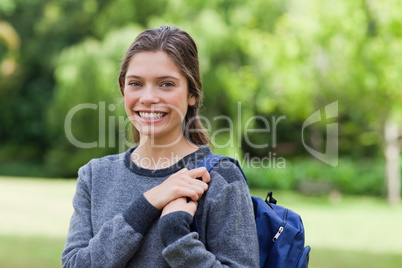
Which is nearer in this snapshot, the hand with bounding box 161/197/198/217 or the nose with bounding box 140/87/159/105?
the hand with bounding box 161/197/198/217

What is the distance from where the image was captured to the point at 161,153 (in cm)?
179

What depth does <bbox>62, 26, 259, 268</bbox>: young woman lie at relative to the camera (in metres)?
1.54

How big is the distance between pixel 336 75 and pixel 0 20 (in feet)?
56.9

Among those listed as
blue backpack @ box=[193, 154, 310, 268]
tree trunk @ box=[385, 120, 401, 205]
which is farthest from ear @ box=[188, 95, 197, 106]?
tree trunk @ box=[385, 120, 401, 205]

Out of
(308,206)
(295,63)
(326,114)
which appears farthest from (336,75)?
(308,206)

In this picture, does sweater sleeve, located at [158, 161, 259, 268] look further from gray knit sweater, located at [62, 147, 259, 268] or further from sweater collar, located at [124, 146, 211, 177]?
sweater collar, located at [124, 146, 211, 177]

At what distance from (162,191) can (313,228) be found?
9.16 metres

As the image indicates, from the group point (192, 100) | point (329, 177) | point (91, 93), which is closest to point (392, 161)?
point (329, 177)

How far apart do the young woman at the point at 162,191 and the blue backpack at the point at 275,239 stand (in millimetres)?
60

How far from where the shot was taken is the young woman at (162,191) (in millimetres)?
1545

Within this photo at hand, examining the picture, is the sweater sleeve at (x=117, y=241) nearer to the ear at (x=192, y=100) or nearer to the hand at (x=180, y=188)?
the hand at (x=180, y=188)

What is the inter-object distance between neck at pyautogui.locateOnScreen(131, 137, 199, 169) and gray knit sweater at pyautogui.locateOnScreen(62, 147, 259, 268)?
0.15 feet

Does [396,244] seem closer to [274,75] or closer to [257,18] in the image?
[274,75]

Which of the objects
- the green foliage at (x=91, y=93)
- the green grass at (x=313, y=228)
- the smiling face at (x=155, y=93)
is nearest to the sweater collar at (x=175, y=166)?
the smiling face at (x=155, y=93)
